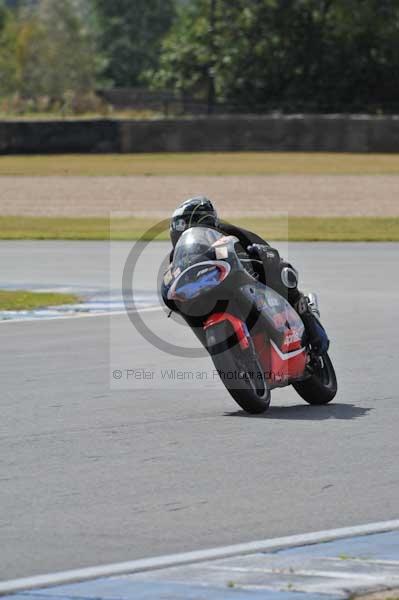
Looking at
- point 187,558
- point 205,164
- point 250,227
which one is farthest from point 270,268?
point 205,164

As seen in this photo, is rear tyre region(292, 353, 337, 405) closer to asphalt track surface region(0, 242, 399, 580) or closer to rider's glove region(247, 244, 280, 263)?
asphalt track surface region(0, 242, 399, 580)

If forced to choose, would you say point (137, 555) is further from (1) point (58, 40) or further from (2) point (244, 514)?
(1) point (58, 40)

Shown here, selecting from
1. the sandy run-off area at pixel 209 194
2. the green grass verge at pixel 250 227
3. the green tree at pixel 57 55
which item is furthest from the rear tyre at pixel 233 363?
the green tree at pixel 57 55

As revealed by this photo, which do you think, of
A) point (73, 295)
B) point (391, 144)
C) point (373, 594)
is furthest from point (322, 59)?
point (373, 594)

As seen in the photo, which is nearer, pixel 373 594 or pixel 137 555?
pixel 373 594

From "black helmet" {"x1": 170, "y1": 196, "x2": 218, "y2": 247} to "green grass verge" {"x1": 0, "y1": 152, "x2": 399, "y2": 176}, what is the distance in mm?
30090

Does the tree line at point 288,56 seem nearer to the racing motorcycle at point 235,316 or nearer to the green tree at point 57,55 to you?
the green tree at point 57,55

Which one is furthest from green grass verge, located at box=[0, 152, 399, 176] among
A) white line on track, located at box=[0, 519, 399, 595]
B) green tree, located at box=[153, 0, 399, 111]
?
white line on track, located at box=[0, 519, 399, 595]

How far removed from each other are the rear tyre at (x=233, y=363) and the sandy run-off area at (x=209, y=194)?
1910 centimetres

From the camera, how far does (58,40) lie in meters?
124

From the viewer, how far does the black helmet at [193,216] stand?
8922 mm

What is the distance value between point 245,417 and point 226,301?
753mm

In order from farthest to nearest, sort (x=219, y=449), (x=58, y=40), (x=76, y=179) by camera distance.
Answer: (x=58, y=40), (x=76, y=179), (x=219, y=449)

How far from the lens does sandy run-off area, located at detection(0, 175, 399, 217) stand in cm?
2978
